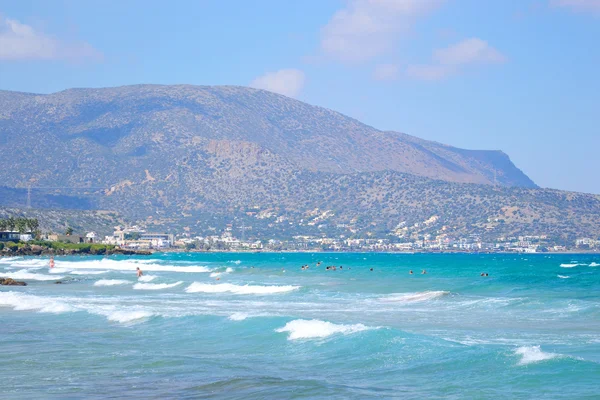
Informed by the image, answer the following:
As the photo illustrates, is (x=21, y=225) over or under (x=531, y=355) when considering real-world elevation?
over

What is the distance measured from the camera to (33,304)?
40.2 metres

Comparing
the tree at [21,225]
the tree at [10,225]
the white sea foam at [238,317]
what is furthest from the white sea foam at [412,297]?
the tree at [10,225]

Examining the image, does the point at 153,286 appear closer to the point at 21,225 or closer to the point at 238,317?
the point at 238,317

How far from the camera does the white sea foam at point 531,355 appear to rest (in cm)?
2128

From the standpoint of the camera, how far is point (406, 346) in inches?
974

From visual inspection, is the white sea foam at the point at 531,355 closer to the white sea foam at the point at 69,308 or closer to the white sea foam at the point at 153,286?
the white sea foam at the point at 69,308

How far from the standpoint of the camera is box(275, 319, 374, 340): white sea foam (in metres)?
27.6

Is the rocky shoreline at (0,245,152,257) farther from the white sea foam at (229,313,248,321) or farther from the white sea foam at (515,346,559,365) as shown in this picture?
the white sea foam at (515,346,559,365)

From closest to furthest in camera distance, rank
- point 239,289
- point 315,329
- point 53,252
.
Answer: point 315,329, point 239,289, point 53,252

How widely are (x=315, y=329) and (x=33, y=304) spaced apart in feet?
55.6

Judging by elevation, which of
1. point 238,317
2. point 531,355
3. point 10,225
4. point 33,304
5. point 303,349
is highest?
point 10,225

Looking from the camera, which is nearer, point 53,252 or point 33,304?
point 33,304

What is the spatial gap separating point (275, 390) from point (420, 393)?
3.01 metres

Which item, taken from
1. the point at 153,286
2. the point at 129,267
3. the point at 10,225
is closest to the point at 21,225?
the point at 10,225
